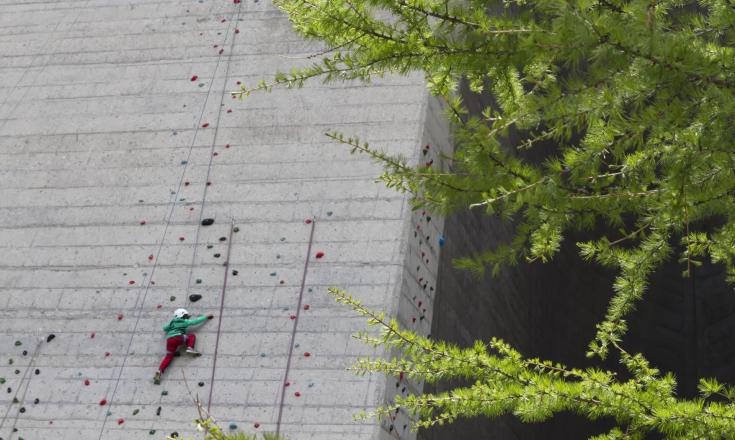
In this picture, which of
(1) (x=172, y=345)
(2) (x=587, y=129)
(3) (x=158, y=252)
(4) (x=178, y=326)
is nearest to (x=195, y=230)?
(3) (x=158, y=252)

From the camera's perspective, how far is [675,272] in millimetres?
12859

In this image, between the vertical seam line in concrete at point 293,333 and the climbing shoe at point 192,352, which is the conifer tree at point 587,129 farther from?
the climbing shoe at point 192,352

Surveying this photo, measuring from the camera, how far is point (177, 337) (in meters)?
7.17

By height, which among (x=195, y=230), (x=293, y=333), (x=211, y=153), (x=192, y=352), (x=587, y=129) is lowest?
(x=192, y=352)

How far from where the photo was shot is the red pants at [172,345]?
23.4ft

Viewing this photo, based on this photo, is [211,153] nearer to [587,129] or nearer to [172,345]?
[172,345]

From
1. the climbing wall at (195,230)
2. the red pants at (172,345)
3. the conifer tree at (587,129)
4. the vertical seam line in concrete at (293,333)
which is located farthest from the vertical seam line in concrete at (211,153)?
the conifer tree at (587,129)

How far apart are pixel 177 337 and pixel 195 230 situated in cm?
94

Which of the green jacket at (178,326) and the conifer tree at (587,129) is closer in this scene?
the conifer tree at (587,129)

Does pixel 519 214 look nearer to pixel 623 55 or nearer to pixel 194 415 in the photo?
pixel 194 415

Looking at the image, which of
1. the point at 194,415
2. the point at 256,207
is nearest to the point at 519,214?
the point at 256,207

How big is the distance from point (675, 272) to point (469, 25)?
9630 mm

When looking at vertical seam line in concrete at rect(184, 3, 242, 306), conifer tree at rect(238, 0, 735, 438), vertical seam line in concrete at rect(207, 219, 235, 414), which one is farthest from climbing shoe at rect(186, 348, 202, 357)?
conifer tree at rect(238, 0, 735, 438)

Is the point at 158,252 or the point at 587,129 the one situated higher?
the point at 587,129
